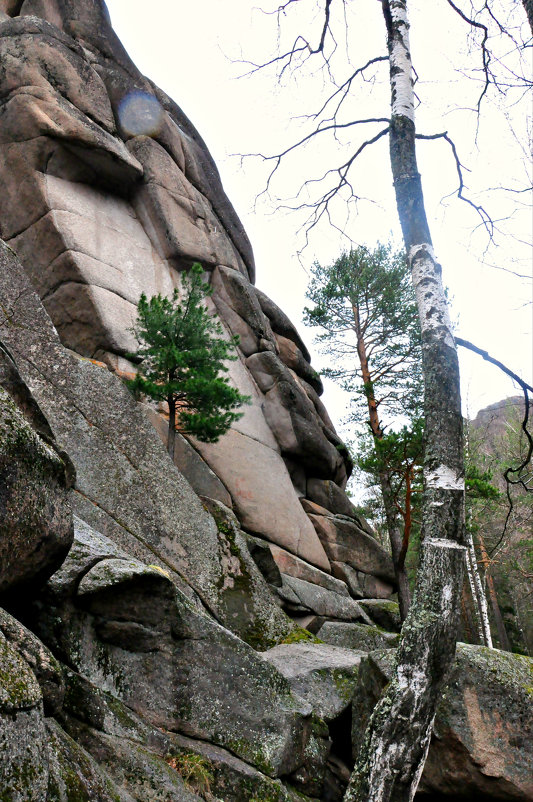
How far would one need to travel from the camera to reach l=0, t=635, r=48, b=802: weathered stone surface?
2666 mm

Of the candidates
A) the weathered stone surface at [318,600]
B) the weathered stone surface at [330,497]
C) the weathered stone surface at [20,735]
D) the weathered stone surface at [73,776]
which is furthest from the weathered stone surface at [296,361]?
the weathered stone surface at [20,735]

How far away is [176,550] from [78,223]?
1158 centimetres

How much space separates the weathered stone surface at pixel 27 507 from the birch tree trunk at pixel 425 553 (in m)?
2.69

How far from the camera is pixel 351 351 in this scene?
22.2 meters

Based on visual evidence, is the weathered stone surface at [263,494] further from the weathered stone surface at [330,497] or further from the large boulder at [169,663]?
the large boulder at [169,663]

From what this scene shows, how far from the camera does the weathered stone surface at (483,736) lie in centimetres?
552

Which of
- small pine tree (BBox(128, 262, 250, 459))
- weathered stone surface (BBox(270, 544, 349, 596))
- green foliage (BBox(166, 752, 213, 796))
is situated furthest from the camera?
weathered stone surface (BBox(270, 544, 349, 596))

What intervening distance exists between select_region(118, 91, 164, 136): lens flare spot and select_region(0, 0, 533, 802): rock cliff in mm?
71

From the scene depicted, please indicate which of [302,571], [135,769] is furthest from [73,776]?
[302,571]

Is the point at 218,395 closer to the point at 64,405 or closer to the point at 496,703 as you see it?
the point at 64,405

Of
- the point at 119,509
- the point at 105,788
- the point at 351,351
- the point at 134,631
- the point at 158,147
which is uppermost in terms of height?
the point at 158,147

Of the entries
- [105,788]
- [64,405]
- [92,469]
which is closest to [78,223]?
[64,405]

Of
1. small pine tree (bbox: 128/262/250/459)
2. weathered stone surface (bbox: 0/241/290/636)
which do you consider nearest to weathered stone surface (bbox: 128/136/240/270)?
small pine tree (bbox: 128/262/250/459)

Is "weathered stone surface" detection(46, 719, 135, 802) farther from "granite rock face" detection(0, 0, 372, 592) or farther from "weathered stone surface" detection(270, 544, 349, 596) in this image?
"weathered stone surface" detection(270, 544, 349, 596)
